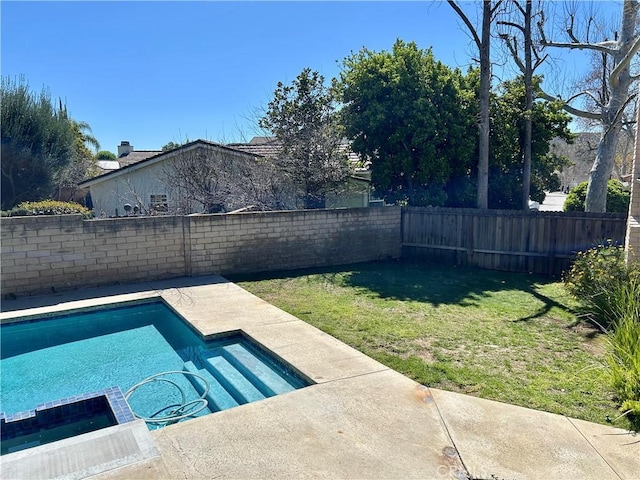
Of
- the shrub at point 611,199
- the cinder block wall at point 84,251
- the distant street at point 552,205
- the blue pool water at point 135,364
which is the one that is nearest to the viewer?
the blue pool water at point 135,364

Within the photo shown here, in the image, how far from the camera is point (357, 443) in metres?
3.86

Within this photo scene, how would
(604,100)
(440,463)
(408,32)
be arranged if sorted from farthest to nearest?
(604,100) → (408,32) → (440,463)

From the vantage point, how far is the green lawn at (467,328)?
498 centimetres

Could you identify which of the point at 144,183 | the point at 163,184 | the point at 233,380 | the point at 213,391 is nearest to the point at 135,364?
the point at 213,391

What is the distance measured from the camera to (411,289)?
390 inches

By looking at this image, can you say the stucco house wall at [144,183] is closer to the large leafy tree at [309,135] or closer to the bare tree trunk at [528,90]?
the large leafy tree at [309,135]

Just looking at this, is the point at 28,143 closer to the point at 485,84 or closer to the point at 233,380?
the point at 233,380

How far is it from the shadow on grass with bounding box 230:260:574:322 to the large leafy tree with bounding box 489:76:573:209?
4.10m

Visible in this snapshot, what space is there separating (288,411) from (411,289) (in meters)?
6.02

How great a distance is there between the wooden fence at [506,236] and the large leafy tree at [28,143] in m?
13.8

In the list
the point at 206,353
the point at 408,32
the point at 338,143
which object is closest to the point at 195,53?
the point at 338,143

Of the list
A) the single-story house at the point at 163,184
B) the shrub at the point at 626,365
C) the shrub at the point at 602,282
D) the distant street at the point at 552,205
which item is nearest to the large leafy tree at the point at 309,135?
the single-story house at the point at 163,184

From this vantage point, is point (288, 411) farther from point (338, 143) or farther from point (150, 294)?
point (338, 143)

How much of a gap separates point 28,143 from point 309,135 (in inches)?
415
